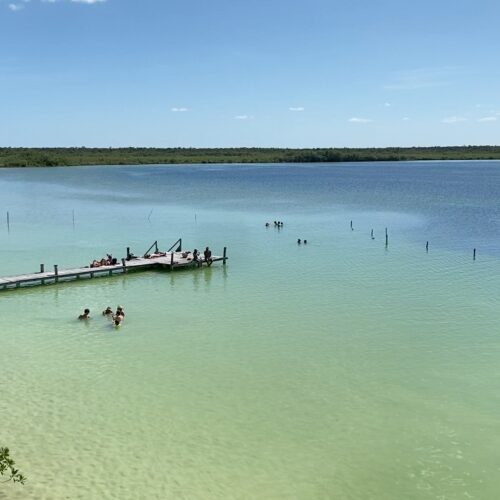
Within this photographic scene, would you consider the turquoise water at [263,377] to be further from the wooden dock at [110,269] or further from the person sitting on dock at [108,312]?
the wooden dock at [110,269]

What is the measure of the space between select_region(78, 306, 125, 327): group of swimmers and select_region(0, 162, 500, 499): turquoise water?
16.6 inches

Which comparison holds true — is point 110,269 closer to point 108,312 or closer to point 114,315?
point 108,312

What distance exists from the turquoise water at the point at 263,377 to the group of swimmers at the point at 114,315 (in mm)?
422

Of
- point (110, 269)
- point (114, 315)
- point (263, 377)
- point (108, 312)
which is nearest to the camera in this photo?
point (263, 377)

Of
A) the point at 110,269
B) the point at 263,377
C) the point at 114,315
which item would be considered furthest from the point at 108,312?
the point at 110,269

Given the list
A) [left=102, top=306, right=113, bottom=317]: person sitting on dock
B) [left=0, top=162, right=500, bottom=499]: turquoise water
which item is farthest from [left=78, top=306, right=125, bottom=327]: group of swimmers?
[left=0, top=162, right=500, bottom=499]: turquoise water

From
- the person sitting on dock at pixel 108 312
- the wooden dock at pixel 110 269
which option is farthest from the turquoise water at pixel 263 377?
the wooden dock at pixel 110 269

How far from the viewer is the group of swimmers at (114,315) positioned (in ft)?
81.6

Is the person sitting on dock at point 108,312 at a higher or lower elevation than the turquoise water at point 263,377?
higher

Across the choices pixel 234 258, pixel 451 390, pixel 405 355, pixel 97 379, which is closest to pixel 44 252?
pixel 234 258

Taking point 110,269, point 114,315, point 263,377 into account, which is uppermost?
point 110,269

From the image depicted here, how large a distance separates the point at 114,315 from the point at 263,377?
8467 mm

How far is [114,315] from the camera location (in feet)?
84.3

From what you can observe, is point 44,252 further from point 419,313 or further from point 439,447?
point 439,447
